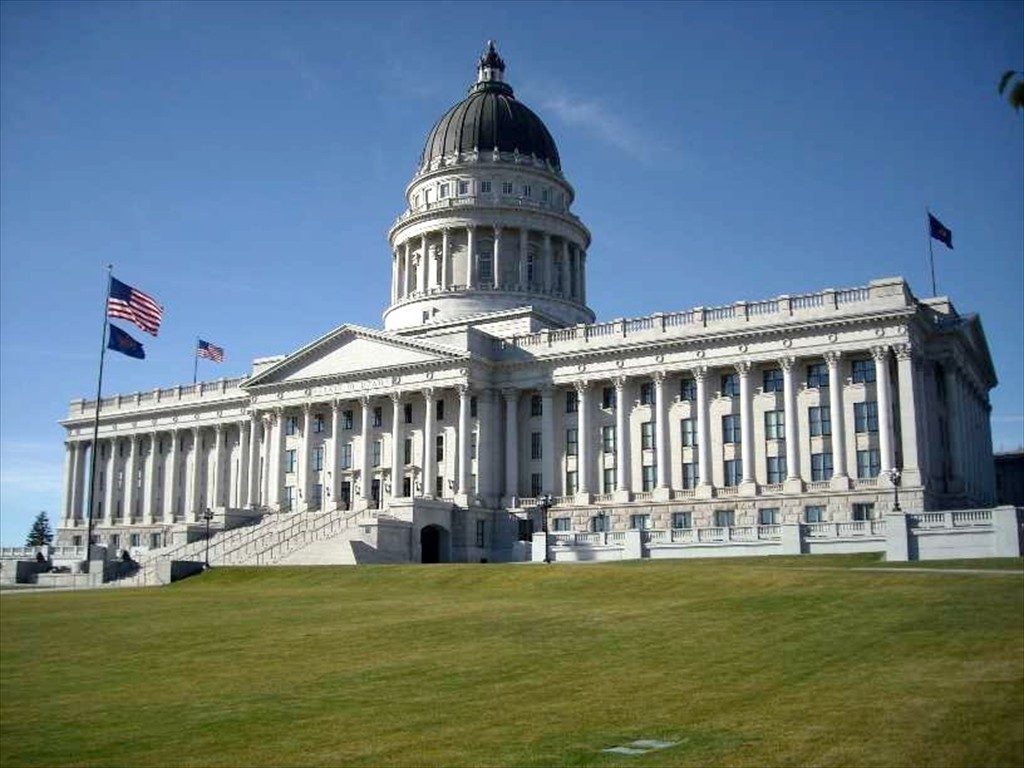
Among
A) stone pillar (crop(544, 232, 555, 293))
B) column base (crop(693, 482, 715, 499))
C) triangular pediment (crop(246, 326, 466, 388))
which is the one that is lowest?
column base (crop(693, 482, 715, 499))

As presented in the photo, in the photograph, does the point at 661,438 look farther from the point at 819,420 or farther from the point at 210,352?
the point at 210,352

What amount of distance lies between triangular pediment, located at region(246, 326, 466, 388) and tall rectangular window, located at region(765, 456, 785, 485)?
80.0 ft

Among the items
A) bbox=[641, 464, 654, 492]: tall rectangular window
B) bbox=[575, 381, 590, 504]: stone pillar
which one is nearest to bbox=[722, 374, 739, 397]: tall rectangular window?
bbox=[641, 464, 654, 492]: tall rectangular window

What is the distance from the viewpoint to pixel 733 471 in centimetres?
7344

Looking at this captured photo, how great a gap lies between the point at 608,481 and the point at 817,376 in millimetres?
17445

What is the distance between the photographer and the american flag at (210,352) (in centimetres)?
9425

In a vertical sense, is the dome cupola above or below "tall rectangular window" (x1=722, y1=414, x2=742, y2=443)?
above

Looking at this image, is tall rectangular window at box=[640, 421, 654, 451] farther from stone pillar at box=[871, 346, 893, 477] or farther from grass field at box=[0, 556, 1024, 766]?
grass field at box=[0, 556, 1024, 766]

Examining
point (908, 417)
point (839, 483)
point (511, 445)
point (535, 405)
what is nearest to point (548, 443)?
point (511, 445)

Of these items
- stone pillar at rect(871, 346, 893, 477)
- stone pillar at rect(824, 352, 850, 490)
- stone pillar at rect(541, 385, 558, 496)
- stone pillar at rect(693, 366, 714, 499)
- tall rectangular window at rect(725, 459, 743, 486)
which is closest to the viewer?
stone pillar at rect(871, 346, 893, 477)

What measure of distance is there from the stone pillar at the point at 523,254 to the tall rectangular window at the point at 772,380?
32.4 m

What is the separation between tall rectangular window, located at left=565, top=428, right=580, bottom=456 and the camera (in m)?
81.3

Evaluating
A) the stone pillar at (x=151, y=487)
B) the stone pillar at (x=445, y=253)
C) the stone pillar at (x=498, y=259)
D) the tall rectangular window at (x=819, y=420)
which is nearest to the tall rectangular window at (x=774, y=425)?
the tall rectangular window at (x=819, y=420)

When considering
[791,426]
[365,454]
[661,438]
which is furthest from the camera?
[365,454]
